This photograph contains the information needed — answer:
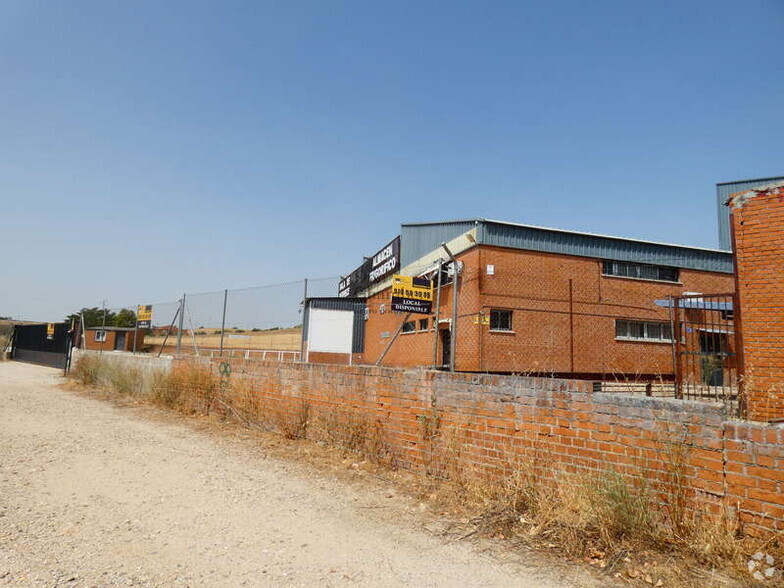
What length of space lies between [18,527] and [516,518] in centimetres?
421

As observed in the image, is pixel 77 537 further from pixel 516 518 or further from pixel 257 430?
pixel 257 430

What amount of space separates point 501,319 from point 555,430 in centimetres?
1299

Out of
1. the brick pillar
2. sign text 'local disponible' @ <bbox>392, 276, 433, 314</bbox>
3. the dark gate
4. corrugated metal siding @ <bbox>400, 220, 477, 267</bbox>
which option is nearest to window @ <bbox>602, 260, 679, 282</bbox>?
corrugated metal siding @ <bbox>400, 220, 477, 267</bbox>

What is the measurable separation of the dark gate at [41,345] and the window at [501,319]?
18.6 m

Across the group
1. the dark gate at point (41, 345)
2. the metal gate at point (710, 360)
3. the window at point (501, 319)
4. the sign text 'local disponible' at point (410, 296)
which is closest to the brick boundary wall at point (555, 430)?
the metal gate at point (710, 360)

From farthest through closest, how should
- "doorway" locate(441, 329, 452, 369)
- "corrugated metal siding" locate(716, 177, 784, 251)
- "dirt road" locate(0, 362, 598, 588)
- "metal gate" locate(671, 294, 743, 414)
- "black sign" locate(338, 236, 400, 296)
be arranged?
"black sign" locate(338, 236, 400, 296), "corrugated metal siding" locate(716, 177, 784, 251), "doorway" locate(441, 329, 452, 369), "metal gate" locate(671, 294, 743, 414), "dirt road" locate(0, 362, 598, 588)

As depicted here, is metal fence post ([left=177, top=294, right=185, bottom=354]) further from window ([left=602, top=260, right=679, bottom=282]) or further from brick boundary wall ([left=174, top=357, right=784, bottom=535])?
window ([left=602, top=260, right=679, bottom=282])

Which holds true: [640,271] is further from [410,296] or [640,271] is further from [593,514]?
[593,514]

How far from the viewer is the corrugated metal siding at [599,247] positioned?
1772 cm

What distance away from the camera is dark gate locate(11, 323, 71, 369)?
1033 inches

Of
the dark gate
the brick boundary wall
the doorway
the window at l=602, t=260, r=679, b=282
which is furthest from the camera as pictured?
the dark gate

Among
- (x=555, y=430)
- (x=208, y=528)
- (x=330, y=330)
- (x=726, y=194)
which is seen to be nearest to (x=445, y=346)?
(x=330, y=330)

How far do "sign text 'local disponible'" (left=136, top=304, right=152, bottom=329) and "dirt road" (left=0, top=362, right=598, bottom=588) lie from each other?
34.5ft

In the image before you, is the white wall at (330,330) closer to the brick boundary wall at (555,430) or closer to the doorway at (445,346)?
the doorway at (445,346)
